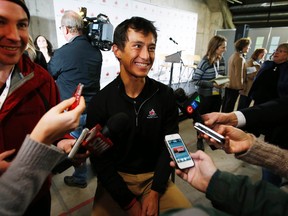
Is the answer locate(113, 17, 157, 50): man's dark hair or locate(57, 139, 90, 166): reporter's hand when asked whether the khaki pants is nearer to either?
locate(57, 139, 90, 166): reporter's hand

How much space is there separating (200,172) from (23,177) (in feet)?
2.15

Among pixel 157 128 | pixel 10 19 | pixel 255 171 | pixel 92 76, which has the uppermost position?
pixel 10 19

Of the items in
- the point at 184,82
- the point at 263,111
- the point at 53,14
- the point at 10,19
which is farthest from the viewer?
the point at 184,82

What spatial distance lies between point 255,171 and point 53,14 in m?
4.20

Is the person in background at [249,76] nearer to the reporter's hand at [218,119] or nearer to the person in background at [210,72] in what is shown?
the person in background at [210,72]

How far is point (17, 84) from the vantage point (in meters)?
0.82

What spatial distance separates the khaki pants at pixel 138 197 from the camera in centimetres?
117

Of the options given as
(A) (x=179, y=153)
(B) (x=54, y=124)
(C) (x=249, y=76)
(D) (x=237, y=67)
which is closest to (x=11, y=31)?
(B) (x=54, y=124)

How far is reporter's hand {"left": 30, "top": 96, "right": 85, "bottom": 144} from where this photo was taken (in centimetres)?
59

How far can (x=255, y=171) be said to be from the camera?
2.54 meters

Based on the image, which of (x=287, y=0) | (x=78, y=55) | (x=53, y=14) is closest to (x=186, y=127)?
(x=78, y=55)

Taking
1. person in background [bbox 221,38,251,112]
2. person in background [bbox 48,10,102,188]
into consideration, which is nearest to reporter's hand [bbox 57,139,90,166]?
person in background [bbox 48,10,102,188]

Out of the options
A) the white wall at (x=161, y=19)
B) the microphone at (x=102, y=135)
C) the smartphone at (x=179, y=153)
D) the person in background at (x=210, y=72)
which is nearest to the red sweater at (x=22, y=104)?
the microphone at (x=102, y=135)

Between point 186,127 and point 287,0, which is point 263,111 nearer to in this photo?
point 186,127
